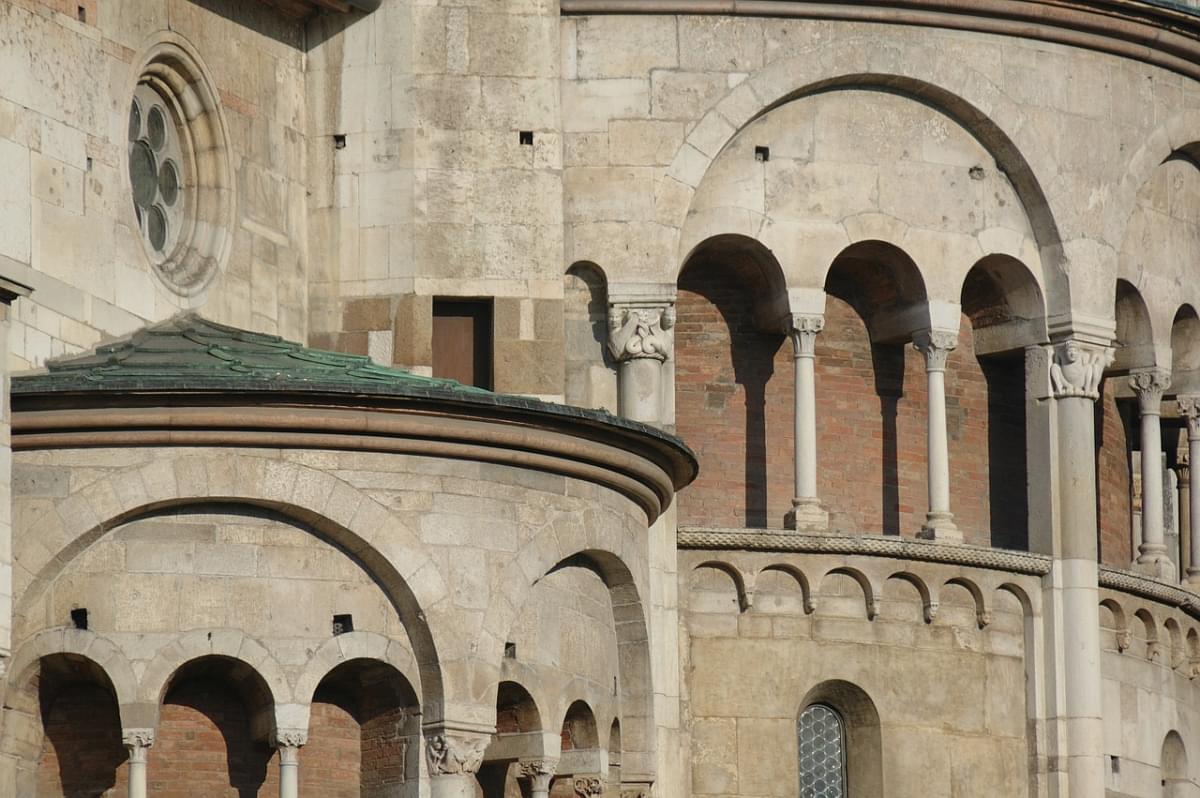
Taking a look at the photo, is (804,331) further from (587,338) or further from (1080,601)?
(1080,601)

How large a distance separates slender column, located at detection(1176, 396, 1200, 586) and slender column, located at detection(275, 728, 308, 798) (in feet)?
41.2

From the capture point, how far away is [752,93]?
114ft

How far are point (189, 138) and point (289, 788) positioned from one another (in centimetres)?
701

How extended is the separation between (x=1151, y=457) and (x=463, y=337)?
23.8ft

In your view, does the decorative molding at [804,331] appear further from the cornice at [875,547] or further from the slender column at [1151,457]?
the slender column at [1151,457]

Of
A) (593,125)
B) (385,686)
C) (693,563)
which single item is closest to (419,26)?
(593,125)

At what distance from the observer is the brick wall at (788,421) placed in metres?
35.3

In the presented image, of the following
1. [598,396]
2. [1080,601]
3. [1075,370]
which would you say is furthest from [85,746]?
[1075,370]

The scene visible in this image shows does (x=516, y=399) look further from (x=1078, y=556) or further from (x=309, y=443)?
(x=1078, y=556)

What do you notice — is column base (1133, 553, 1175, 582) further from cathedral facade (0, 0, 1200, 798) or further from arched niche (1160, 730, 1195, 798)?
arched niche (1160, 730, 1195, 798)

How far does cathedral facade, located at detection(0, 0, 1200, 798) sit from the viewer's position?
27891mm

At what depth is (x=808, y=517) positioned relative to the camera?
34469 mm

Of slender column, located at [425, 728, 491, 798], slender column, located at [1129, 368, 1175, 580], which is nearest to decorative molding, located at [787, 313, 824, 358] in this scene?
slender column, located at [1129, 368, 1175, 580]

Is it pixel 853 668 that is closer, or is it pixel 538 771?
pixel 538 771
